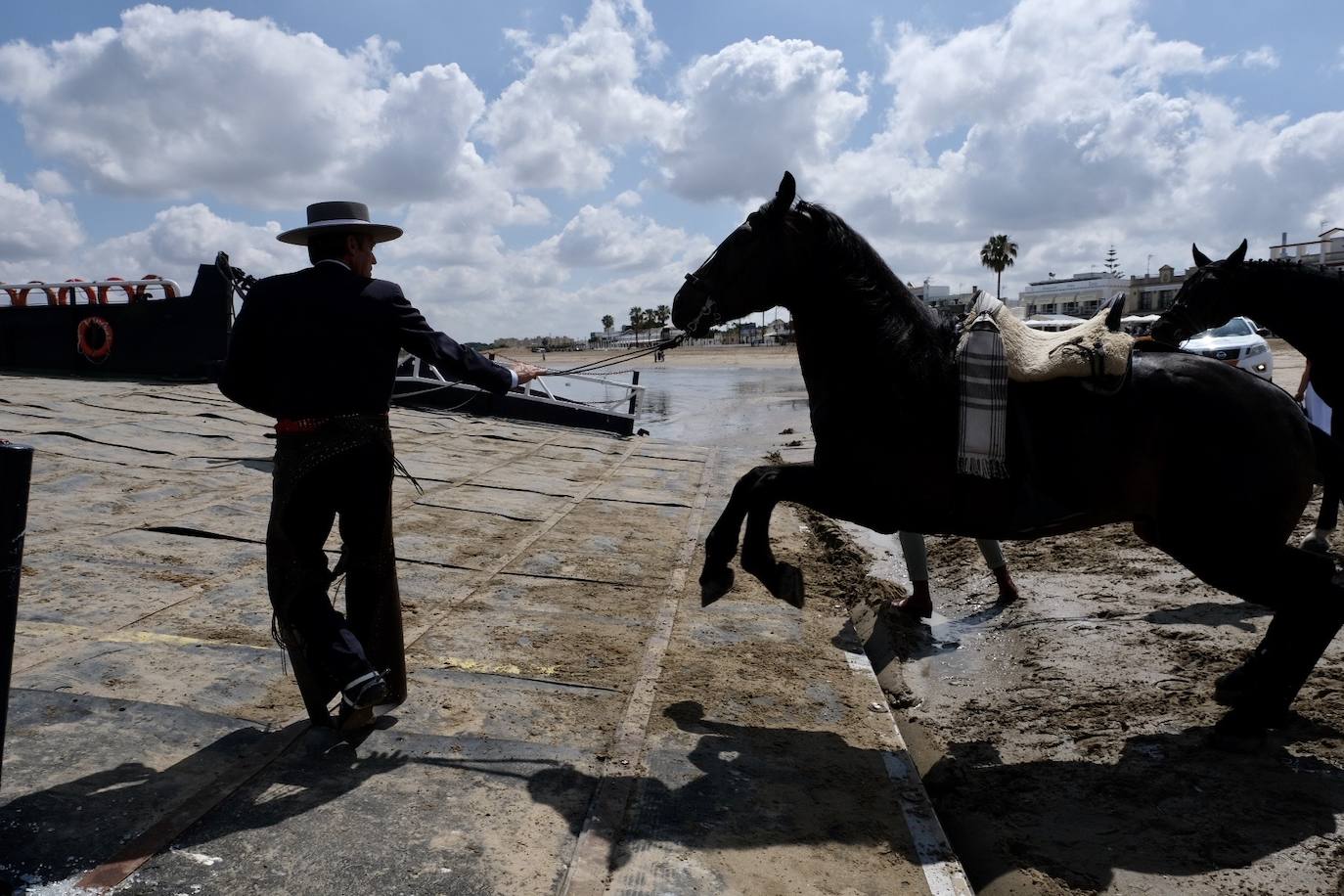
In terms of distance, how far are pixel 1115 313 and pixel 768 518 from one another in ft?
6.50

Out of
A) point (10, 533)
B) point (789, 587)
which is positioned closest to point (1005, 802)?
point (789, 587)

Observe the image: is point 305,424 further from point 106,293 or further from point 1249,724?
point 106,293

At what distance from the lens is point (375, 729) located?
382cm

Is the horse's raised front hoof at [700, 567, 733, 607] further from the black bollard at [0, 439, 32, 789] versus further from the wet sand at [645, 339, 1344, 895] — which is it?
the black bollard at [0, 439, 32, 789]

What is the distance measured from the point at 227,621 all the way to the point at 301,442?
1929 mm

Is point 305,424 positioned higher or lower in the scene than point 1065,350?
lower

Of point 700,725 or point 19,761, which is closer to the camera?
point 19,761

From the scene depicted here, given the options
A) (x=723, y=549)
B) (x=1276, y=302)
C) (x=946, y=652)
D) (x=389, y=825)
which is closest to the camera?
(x=389, y=825)

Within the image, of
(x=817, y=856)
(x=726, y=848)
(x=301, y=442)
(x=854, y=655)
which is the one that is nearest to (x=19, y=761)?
(x=301, y=442)

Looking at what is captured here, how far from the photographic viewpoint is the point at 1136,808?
376cm

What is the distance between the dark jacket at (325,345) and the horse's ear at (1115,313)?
9.51ft

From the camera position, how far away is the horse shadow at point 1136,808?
3.40 meters

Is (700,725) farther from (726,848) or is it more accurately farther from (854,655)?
(854,655)

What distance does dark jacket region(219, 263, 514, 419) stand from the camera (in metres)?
3.70
